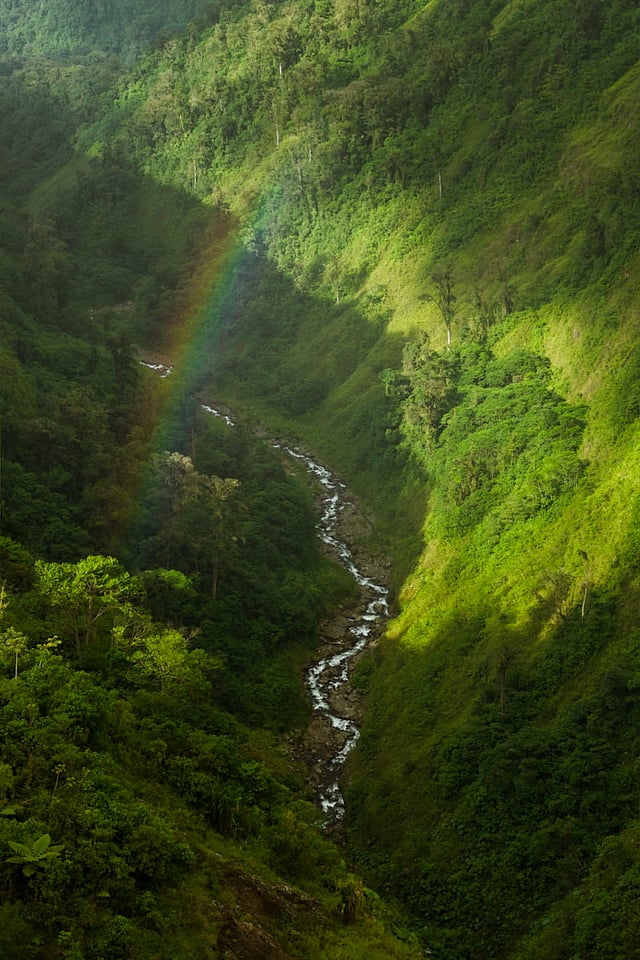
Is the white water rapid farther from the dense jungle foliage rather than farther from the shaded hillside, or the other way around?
the shaded hillside

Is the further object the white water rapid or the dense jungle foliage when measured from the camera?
the white water rapid

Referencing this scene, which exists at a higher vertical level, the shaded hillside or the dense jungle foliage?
the shaded hillside

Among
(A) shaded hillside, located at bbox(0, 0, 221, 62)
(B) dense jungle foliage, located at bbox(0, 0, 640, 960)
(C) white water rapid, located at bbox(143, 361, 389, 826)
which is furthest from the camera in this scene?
(A) shaded hillside, located at bbox(0, 0, 221, 62)

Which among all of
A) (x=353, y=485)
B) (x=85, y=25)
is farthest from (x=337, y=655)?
(x=85, y=25)

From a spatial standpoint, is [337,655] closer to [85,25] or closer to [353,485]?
[353,485]

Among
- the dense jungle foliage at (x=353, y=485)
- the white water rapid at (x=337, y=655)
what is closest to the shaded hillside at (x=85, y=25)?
the dense jungle foliage at (x=353, y=485)

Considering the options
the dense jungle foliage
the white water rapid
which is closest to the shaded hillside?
the dense jungle foliage

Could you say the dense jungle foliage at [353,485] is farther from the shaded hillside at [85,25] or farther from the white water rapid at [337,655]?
the shaded hillside at [85,25]
